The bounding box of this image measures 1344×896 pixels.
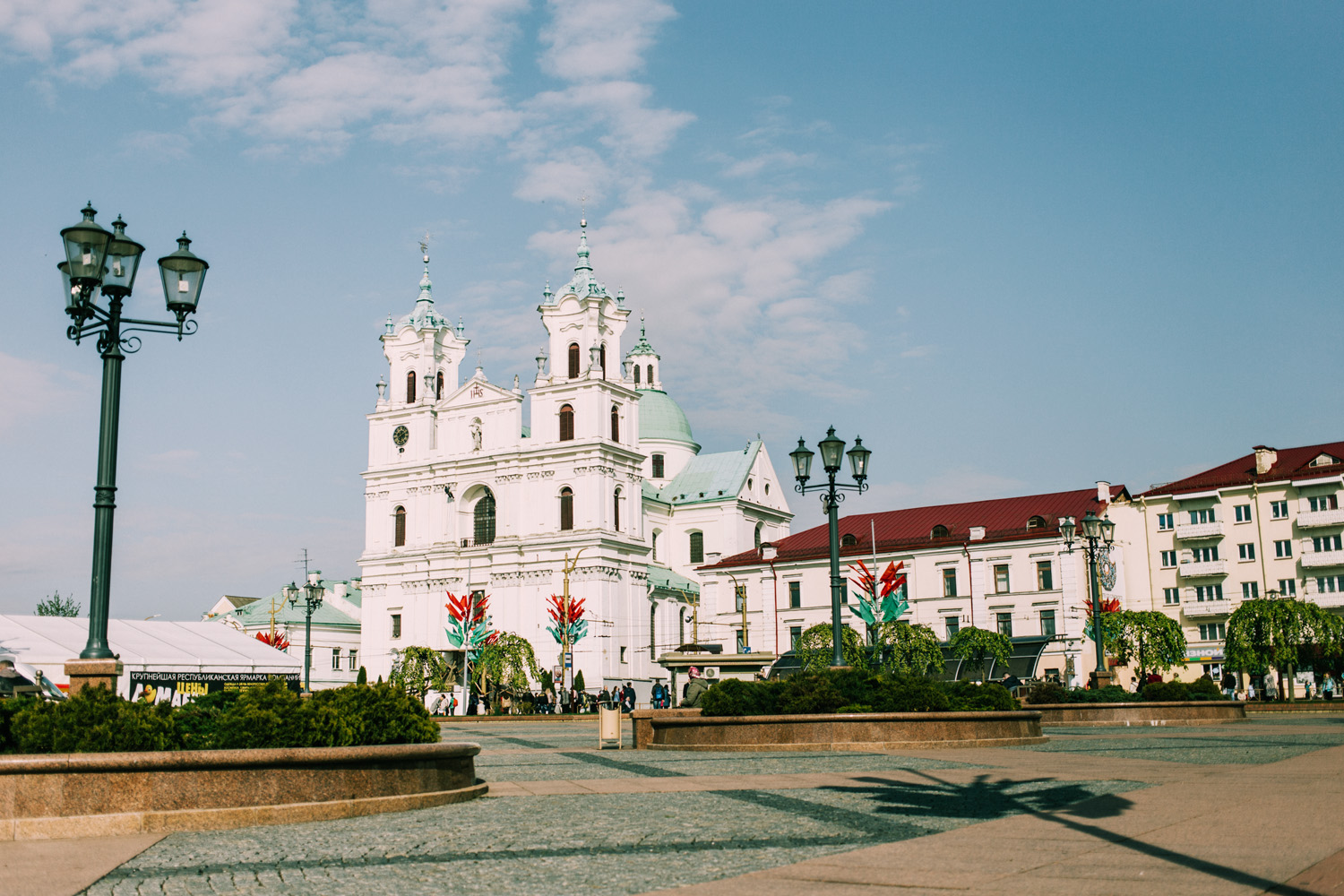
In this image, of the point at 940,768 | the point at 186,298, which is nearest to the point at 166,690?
the point at 186,298

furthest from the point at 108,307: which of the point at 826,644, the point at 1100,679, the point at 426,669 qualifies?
the point at 426,669

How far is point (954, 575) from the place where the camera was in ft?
230

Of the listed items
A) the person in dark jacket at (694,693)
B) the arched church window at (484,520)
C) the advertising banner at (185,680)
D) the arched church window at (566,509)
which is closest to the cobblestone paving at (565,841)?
the person in dark jacket at (694,693)

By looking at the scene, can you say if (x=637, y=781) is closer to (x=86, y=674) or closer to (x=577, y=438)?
(x=86, y=674)

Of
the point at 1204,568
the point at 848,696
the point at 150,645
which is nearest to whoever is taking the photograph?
the point at 848,696

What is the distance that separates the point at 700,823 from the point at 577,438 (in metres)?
71.4

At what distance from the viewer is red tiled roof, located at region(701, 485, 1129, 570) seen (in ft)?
228

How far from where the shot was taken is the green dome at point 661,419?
3994 inches

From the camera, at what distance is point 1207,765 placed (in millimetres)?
14922

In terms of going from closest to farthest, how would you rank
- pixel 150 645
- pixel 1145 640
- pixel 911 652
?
pixel 150 645 → pixel 911 652 → pixel 1145 640

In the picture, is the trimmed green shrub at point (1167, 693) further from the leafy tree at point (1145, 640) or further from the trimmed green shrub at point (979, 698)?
the leafy tree at point (1145, 640)

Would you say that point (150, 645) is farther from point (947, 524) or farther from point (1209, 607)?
point (1209, 607)

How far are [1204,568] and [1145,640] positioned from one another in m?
12.6

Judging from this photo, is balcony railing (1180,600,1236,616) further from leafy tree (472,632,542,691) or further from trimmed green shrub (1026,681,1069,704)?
trimmed green shrub (1026,681,1069,704)
